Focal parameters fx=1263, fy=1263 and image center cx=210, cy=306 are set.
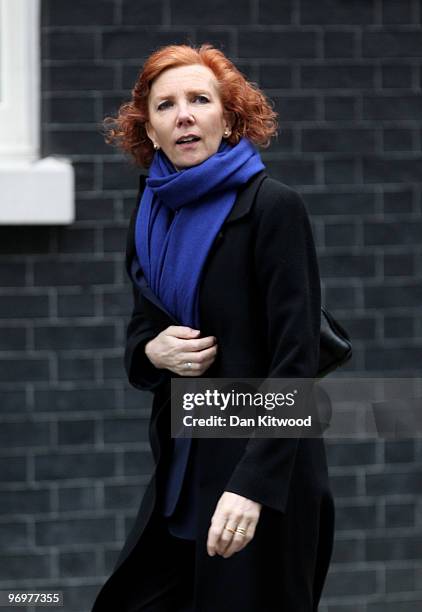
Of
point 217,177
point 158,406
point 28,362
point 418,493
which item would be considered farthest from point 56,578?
point 217,177

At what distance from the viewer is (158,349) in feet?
10.4

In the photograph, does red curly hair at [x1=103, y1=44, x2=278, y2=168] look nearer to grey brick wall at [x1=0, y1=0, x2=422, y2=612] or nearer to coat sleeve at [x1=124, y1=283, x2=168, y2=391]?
coat sleeve at [x1=124, y1=283, x2=168, y2=391]

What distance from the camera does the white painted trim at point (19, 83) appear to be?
531 cm

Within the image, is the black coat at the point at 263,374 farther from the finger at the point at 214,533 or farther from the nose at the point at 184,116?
the nose at the point at 184,116

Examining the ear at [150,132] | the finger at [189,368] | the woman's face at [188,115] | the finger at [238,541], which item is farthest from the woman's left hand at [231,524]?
the ear at [150,132]

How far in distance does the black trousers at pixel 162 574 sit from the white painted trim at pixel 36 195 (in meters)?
2.24

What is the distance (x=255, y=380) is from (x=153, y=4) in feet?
8.78

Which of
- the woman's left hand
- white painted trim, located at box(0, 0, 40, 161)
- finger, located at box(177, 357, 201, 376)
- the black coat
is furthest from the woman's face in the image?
white painted trim, located at box(0, 0, 40, 161)

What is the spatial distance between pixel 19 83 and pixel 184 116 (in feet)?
7.78

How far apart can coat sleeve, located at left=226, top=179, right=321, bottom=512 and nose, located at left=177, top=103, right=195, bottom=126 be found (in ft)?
0.88

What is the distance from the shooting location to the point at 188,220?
3.13 metres

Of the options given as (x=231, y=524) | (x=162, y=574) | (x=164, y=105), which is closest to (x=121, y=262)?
(x=164, y=105)

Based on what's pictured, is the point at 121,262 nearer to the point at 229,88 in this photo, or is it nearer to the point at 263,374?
the point at 229,88

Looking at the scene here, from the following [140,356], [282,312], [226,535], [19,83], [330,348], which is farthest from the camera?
[19,83]
